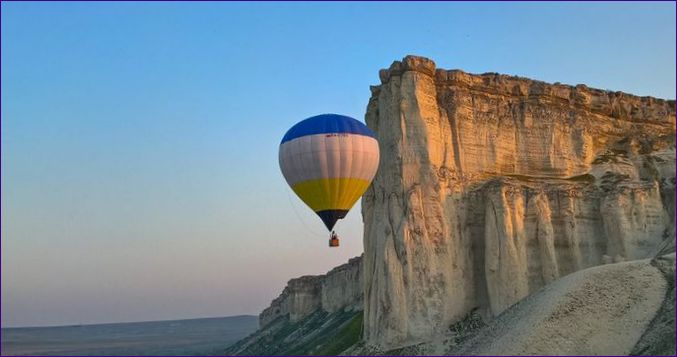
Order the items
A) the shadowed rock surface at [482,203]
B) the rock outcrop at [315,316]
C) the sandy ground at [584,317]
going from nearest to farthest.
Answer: the sandy ground at [584,317], the shadowed rock surface at [482,203], the rock outcrop at [315,316]

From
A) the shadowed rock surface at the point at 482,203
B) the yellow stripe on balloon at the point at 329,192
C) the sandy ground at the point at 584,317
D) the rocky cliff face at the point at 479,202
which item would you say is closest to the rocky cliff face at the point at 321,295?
the rocky cliff face at the point at 479,202

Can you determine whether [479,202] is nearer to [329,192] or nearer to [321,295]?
[329,192]

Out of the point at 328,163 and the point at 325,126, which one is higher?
the point at 325,126

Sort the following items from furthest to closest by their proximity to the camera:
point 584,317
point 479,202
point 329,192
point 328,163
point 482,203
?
point 479,202
point 482,203
point 329,192
point 328,163
point 584,317

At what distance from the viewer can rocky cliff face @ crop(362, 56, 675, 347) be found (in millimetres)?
48250

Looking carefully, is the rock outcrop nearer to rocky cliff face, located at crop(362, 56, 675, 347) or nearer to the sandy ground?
rocky cliff face, located at crop(362, 56, 675, 347)

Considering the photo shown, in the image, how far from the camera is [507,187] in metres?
51.1

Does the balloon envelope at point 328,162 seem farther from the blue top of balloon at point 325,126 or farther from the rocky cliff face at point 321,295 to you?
the rocky cliff face at point 321,295

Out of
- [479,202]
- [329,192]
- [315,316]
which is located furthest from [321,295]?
[329,192]

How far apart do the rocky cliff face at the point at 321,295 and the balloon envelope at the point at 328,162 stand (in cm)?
5029

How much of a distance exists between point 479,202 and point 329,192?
15813mm

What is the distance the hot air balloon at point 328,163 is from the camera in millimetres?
40562

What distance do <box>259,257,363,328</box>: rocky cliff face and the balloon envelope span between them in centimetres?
5029

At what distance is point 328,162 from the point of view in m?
40.5
